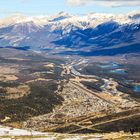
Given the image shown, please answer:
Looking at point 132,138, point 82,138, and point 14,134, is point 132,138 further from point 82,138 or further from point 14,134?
point 14,134

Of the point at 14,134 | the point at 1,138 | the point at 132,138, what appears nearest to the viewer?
the point at 132,138

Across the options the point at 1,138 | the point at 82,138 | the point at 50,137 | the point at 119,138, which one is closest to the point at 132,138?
the point at 119,138

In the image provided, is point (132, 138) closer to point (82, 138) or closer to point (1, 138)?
point (82, 138)

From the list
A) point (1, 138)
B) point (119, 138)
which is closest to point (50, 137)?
point (1, 138)

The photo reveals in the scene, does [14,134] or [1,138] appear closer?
[1,138]

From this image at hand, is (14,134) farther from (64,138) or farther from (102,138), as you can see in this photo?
(102,138)

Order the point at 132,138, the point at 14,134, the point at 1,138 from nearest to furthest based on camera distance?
the point at 132,138, the point at 1,138, the point at 14,134

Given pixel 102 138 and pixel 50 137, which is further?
pixel 50 137
